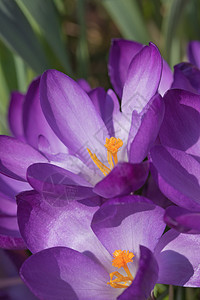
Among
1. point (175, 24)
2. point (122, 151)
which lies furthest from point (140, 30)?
point (122, 151)

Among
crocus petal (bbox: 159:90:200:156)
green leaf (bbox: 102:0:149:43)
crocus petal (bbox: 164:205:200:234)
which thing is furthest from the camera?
green leaf (bbox: 102:0:149:43)

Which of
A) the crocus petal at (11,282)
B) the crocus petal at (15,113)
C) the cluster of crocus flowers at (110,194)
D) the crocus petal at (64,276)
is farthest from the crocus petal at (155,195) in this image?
the crocus petal at (15,113)

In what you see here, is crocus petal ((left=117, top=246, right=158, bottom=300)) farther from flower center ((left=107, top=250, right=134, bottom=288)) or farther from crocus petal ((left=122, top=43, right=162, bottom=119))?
crocus petal ((left=122, top=43, right=162, bottom=119))

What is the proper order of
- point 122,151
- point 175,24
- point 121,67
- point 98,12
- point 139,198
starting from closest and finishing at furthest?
point 139,198 < point 122,151 < point 121,67 < point 175,24 < point 98,12

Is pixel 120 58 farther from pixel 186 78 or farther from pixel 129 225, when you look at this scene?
pixel 129 225

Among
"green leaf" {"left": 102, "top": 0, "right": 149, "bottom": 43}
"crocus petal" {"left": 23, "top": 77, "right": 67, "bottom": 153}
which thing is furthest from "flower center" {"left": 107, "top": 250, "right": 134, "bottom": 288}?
"green leaf" {"left": 102, "top": 0, "right": 149, "bottom": 43}

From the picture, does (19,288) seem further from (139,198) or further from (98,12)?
(98,12)
